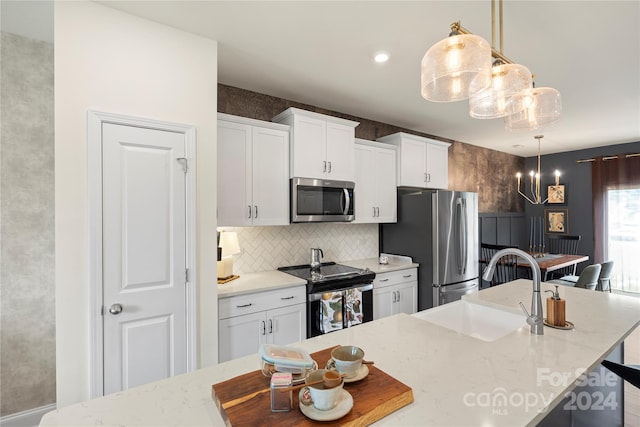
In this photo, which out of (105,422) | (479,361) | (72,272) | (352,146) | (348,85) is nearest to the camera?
(105,422)

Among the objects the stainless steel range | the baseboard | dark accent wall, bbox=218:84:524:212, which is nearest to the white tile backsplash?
the stainless steel range

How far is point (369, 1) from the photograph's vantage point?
181cm

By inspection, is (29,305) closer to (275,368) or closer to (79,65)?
(79,65)

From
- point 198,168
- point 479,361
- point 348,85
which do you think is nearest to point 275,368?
point 479,361

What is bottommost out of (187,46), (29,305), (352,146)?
(29,305)

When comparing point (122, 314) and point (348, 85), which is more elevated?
point (348, 85)

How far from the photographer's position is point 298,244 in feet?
11.2

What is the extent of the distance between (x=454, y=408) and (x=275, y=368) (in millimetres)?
551

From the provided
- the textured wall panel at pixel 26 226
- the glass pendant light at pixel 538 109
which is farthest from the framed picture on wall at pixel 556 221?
the textured wall panel at pixel 26 226

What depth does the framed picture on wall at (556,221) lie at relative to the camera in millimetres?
5988

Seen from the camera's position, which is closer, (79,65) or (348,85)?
(79,65)

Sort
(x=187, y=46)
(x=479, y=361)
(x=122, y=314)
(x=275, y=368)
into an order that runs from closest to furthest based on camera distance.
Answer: (x=275, y=368) < (x=479, y=361) < (x=122, y=314) < (x=187, y=46)

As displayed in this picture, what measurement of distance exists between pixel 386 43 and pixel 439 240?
2.15 metres

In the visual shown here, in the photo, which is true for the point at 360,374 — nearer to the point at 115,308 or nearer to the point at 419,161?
the point at 115,308
